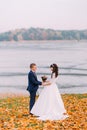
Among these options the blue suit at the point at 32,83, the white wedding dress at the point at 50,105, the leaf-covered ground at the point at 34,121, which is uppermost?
the blue suit at the point at 32,83

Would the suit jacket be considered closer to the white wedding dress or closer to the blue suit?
the blue suit

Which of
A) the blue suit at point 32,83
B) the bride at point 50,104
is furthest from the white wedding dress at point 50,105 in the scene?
the blue suit at point 32,83

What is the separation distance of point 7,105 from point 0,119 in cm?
552

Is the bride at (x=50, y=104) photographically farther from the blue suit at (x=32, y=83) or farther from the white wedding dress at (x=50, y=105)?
the blue suit at (x=32, y=83)

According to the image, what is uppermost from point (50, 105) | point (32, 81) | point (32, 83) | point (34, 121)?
point (32, 81)

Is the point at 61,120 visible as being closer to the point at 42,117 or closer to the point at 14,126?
the point at 42,117

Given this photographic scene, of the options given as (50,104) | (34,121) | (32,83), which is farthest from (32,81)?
(34,121)

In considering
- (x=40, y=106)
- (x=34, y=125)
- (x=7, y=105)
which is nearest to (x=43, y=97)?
(x=40, y=106)

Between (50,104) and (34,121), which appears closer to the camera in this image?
(34,121)

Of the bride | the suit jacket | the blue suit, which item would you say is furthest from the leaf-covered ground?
the suit jacket

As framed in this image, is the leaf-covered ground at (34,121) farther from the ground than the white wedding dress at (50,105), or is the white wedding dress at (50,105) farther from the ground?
the white wedding dress at (50,105)

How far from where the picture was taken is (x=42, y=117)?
18047mm

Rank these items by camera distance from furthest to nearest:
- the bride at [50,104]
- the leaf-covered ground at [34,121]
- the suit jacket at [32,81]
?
1. the bride at [50,104]
2. the suit jacket at [32,81]
3. the leaf-covered ground at [34,121]

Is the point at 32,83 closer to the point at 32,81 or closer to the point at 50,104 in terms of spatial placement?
the point at 32,81
